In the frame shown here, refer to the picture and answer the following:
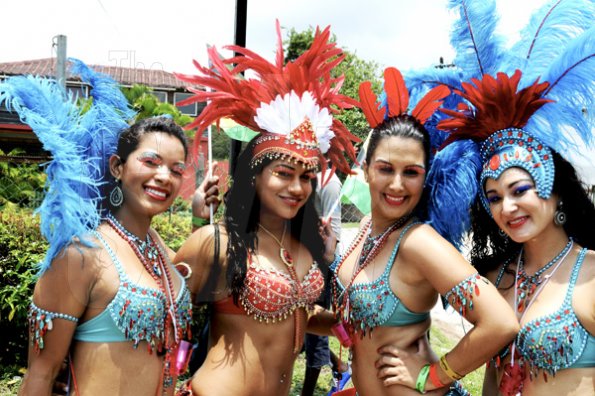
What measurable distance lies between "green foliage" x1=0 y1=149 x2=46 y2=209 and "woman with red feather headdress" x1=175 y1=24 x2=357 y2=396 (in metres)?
1.06

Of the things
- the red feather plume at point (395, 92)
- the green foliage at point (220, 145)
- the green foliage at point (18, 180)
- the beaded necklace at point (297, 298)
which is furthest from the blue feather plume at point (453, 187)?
the green foliage at point (18, 180)

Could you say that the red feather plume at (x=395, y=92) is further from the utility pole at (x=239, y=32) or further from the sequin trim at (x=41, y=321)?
the sequin trim at (x=41, y=321)

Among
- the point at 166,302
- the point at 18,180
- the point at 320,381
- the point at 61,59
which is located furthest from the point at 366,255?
the point at 320,381

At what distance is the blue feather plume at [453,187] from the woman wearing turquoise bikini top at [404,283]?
0.23ft

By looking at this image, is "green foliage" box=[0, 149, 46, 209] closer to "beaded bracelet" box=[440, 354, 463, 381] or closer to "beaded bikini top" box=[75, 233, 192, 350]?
"beaded bikini top" box=[75, 233, 192, 350]

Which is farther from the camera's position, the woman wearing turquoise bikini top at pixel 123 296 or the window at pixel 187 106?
the window at pixel 187 106

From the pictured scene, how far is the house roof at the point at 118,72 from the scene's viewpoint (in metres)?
2.42

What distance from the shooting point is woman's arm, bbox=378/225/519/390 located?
2.22 metres

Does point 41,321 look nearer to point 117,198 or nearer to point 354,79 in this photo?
point 117,198

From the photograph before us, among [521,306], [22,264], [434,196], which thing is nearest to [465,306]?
[521,306]

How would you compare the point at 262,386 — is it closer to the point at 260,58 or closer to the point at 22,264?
the point at 260,58

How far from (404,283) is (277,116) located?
3.17 feet

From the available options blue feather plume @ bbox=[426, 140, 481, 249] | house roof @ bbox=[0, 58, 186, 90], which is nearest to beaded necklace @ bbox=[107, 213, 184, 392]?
house roof @ bbox=[0, 58, 186, 90]

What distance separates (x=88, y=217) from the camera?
6.78 ft
